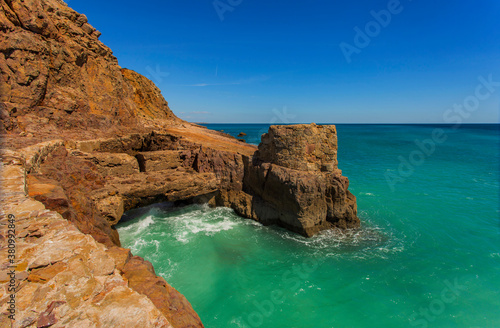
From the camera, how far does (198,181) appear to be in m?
14.7

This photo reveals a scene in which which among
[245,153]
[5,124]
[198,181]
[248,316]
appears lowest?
[248,316]

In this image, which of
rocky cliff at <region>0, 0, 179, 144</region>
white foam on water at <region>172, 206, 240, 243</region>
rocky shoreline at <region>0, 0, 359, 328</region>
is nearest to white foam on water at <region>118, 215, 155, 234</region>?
white foam on water at <region>172, 206, 240, 243</region>

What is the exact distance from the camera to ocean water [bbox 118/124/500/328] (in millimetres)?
8703

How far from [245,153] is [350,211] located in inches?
328

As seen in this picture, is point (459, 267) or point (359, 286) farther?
point (459, 267)

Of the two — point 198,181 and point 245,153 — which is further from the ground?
point 245,153

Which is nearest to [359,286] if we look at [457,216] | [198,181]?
[198,181]

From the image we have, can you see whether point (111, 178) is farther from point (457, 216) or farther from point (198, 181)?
point (457, 216)
